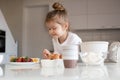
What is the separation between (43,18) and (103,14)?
4.15 ft

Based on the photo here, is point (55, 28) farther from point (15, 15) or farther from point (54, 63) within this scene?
point (15, 15)

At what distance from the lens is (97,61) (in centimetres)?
103

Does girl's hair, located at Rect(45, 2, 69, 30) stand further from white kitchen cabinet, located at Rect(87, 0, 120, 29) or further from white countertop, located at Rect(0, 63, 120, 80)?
white kitchen cabinet, located at Rect(87, 0, 120, 29)

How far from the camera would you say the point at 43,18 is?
4.32 m

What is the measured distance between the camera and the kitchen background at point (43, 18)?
3711 mm

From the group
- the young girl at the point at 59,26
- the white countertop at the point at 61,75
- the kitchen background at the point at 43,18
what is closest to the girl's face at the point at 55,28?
the young girl at the point at 59,26

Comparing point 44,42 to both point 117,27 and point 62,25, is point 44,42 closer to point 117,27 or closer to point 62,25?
point 117,27

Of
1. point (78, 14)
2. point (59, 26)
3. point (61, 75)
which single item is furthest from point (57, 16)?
point (78, 14)

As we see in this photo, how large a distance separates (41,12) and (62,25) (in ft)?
9.46

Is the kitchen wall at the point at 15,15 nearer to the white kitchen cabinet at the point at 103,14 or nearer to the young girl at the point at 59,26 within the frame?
the white kitchen cabinet at the point at 103,14

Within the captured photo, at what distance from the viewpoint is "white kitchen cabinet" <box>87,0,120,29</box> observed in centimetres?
365

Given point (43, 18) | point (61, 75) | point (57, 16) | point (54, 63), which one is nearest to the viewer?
point (61, 75)

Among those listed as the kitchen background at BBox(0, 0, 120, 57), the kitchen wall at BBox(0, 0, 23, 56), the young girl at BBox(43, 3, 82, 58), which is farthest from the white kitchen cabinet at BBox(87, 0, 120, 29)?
the young girl at BBox(43, 3, 82, 58)

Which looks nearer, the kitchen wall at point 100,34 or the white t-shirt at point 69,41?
the white t-shirt at point 69,41
